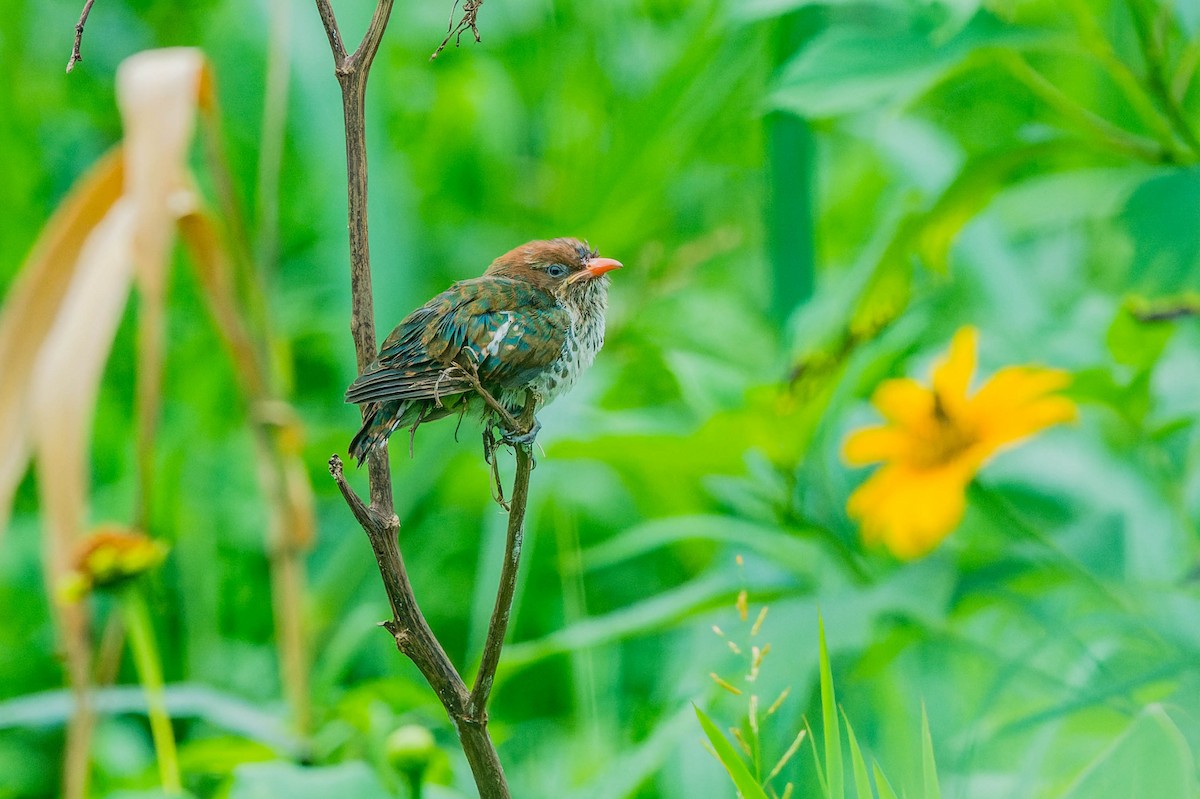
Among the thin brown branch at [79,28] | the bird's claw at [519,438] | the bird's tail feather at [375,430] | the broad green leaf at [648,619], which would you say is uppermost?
the thin brown branch at [79,28]

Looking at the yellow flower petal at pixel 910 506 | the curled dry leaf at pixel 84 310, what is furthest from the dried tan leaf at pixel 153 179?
the yellow flower petal at pixel 910 506

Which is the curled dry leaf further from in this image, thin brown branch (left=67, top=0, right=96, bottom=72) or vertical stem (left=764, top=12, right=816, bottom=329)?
vertical stem (left=764, top=12, right=816, bottom=329)

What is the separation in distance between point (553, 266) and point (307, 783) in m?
0.73

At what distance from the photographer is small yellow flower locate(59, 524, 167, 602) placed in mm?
1446

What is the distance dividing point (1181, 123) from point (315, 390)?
233 cm

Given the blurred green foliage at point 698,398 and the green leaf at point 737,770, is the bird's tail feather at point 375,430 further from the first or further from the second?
the blurred green foliage at point 698,398

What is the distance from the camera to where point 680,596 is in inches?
65.6

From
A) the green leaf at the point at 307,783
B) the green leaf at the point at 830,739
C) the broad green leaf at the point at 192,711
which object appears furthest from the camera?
the broad green leaf at the point at 192,711

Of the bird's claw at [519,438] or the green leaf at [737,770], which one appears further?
the green leaf at [737,770]

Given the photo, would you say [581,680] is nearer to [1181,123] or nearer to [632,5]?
[1181,123]

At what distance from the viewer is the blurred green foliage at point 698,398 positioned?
4.82ft

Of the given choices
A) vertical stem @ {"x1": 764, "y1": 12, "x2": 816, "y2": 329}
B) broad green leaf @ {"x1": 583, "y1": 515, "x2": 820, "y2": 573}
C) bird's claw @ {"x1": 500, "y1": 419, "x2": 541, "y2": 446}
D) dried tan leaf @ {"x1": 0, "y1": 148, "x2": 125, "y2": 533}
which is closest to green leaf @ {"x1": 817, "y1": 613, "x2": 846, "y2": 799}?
bird's claw @ {"x1": 500, "y1": 419, "x2": 541, "y2": 446}

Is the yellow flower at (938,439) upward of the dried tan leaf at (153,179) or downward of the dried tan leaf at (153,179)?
downward

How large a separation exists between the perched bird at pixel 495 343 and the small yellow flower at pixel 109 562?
82 centimetres
